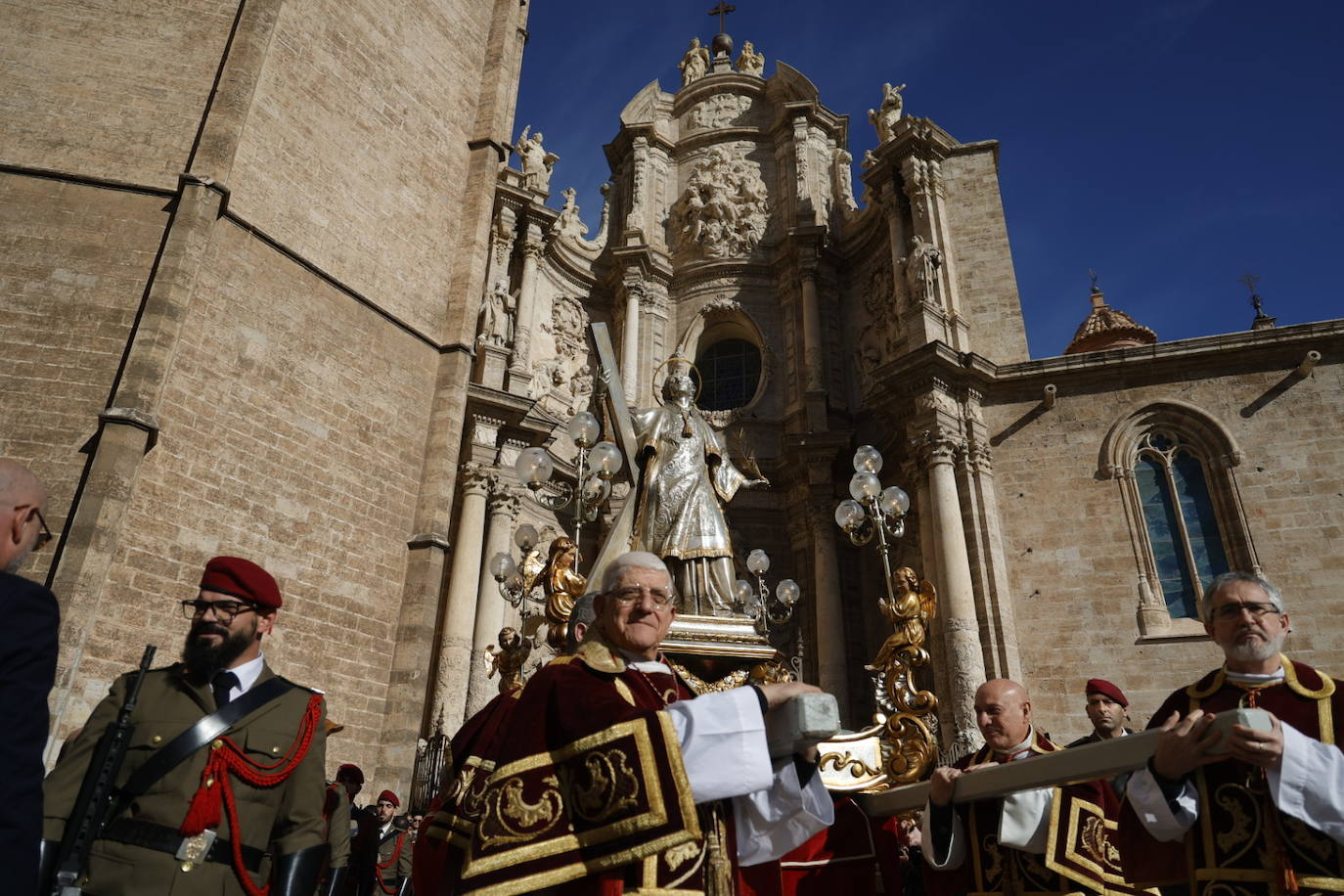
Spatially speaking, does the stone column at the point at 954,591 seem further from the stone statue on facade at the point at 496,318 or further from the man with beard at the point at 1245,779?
the man with beard at the point at 1245,779

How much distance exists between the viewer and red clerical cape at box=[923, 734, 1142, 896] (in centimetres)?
317

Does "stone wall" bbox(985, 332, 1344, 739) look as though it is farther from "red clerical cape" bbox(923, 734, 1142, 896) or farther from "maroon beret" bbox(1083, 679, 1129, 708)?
"red clerical cape" bbox(923, 734, 1142, 896)

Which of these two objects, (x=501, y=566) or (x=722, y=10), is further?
(x=722, y=10)

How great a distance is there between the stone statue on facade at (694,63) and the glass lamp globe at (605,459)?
19162mm

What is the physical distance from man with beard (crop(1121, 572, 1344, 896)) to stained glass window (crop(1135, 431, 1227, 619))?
11942 millimetres

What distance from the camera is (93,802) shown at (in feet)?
8.30

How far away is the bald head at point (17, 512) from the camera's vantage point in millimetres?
2006

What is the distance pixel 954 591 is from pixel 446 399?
28.2 feet

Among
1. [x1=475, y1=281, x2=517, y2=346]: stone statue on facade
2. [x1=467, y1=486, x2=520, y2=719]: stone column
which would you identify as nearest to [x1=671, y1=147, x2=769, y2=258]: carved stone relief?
[x1=475, y1=281, x2=517, y2=346]: stone statue on facade

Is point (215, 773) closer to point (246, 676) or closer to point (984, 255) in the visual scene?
point (246, 676)

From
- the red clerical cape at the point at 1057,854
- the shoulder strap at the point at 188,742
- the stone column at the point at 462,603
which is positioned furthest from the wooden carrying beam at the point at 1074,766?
the stone column at the point at 462,603

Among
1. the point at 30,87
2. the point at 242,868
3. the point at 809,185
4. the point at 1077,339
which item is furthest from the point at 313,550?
the point at 1077,339

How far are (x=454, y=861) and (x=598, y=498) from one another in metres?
6.35

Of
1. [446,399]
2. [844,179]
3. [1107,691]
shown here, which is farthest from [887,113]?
[1107,691]
